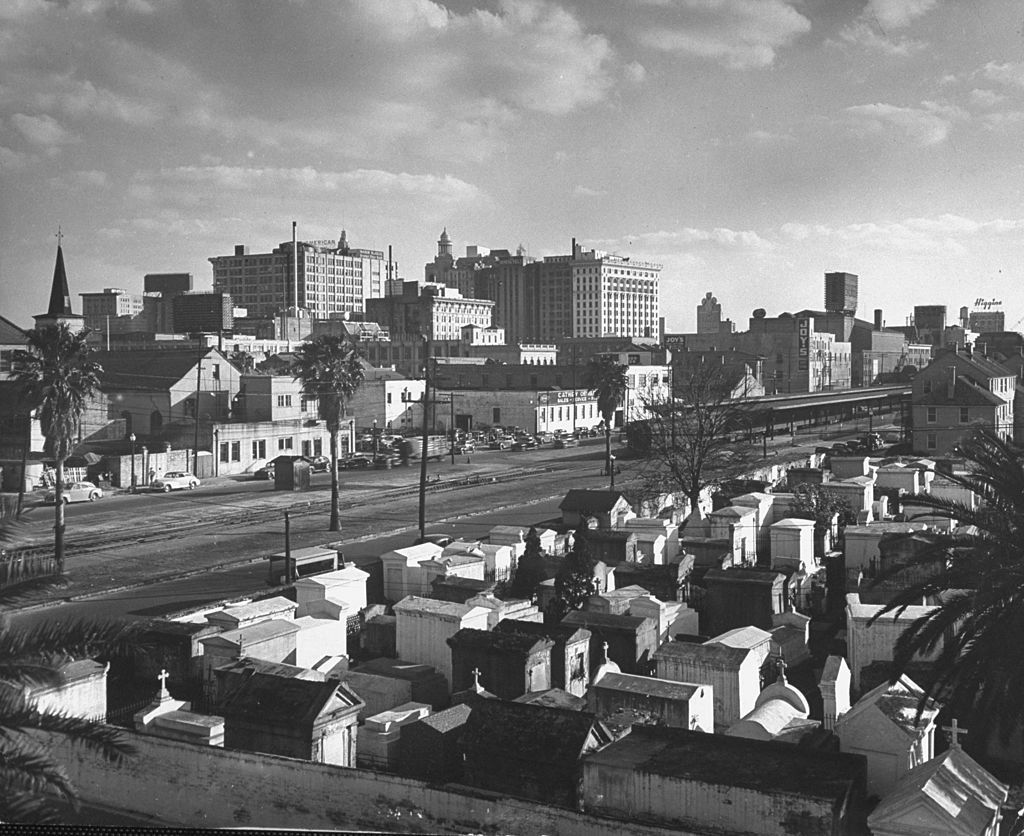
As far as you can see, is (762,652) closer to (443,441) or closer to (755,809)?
(755,809)

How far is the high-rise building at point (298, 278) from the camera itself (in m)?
162

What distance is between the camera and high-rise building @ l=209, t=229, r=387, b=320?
6398 inches

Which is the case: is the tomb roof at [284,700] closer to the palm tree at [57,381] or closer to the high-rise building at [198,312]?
the palm tree at [57,381]

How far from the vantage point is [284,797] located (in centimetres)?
1083

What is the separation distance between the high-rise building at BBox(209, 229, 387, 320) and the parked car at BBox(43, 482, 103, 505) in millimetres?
120167

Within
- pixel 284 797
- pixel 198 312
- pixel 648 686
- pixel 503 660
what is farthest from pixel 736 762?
pixel 198 312

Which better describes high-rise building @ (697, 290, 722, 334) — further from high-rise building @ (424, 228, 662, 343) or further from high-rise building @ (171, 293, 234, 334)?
high-rise building @ (171, 293, 234, 334)

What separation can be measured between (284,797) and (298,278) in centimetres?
15654

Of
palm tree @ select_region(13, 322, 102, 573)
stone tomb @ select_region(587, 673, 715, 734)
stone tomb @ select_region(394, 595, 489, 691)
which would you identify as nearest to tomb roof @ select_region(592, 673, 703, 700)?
stone tomb @ select_region(587, 673, 715, 734)

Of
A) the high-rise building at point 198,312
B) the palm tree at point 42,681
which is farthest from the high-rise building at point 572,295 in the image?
the palm tree at point 42,681

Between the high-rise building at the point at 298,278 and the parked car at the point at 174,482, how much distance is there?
116369mm

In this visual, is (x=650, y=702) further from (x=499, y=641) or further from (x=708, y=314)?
(x=708, y=314)

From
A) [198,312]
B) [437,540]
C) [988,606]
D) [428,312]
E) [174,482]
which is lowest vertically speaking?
[174,482]

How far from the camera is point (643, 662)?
1736 cm
